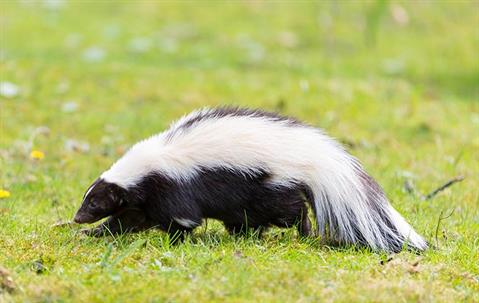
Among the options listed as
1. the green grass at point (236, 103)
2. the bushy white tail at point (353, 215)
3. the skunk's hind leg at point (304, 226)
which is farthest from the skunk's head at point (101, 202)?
the bushy white tail at point (353, 215)

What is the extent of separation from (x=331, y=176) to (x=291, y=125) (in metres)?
0.50

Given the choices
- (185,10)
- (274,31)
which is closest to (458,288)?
(274,31)

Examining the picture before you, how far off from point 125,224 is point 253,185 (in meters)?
1.00

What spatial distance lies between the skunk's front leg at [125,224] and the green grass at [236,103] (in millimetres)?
105

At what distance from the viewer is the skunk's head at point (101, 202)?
6258mm

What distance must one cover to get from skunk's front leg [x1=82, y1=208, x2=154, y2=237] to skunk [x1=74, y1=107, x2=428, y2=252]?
0.06 metres

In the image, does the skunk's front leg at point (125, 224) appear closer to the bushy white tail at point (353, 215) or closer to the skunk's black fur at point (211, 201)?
the skunk's black fur at point (211, 201)

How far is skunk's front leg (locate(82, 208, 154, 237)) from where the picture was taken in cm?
633

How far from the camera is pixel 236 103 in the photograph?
11.9m

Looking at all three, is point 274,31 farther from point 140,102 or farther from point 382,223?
point 382,223

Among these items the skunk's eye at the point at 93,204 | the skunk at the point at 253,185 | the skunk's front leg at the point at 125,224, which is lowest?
the skunk's front leg at the point at 125,224

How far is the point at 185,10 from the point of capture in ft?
61.0

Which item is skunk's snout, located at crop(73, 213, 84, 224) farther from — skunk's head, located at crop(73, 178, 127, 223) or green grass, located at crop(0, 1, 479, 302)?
green grass, located at crop(0, 1, 479, 302)

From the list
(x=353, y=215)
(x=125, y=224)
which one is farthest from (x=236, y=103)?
(x=353, y=215)
